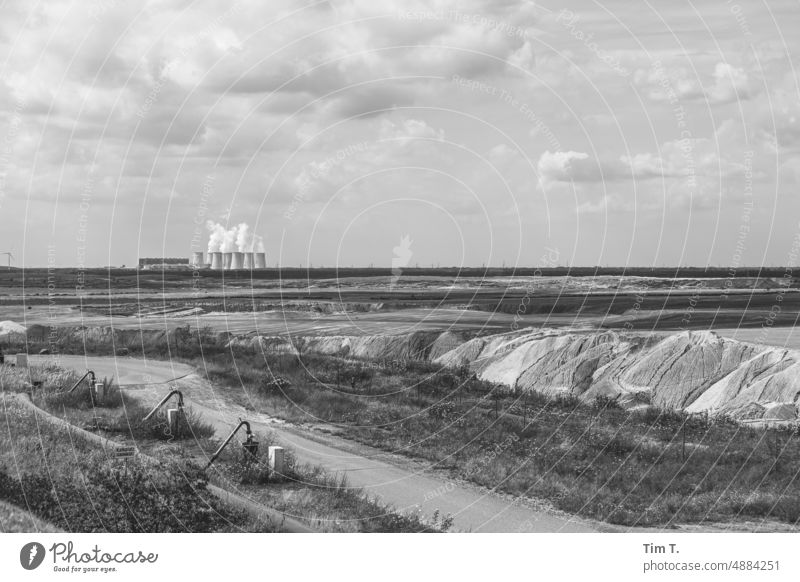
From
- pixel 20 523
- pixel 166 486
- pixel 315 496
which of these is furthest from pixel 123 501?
pixel 315 496

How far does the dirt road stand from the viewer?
15867mm

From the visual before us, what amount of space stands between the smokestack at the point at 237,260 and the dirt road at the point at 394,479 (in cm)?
11980

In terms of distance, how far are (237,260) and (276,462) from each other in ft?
457

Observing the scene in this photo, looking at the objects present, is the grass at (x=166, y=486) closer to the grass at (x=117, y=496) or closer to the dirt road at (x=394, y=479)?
the grass at (x=117, y=496)

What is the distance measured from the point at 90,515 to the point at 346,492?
4.98 metres

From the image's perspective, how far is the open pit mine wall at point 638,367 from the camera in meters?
26.2

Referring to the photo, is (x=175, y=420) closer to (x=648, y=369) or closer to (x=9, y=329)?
(x=648, y=369)

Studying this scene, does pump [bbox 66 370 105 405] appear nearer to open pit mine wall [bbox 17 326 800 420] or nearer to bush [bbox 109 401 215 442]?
bush [bbox 109 401 215 442]

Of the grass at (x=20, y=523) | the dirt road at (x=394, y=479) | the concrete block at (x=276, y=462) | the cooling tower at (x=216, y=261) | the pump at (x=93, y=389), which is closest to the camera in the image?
the grass at (x=20, y=523)

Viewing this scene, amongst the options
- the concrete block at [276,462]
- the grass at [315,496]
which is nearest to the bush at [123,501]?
the grass at [315,496]

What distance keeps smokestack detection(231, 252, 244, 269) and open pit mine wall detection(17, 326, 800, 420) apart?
4246 inches

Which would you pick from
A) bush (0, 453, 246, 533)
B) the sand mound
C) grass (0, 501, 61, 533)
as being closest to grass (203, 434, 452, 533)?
bush (0, 453, 246, 533)

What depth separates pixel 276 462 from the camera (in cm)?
1764

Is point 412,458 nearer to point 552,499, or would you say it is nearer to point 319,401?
point 552,499
